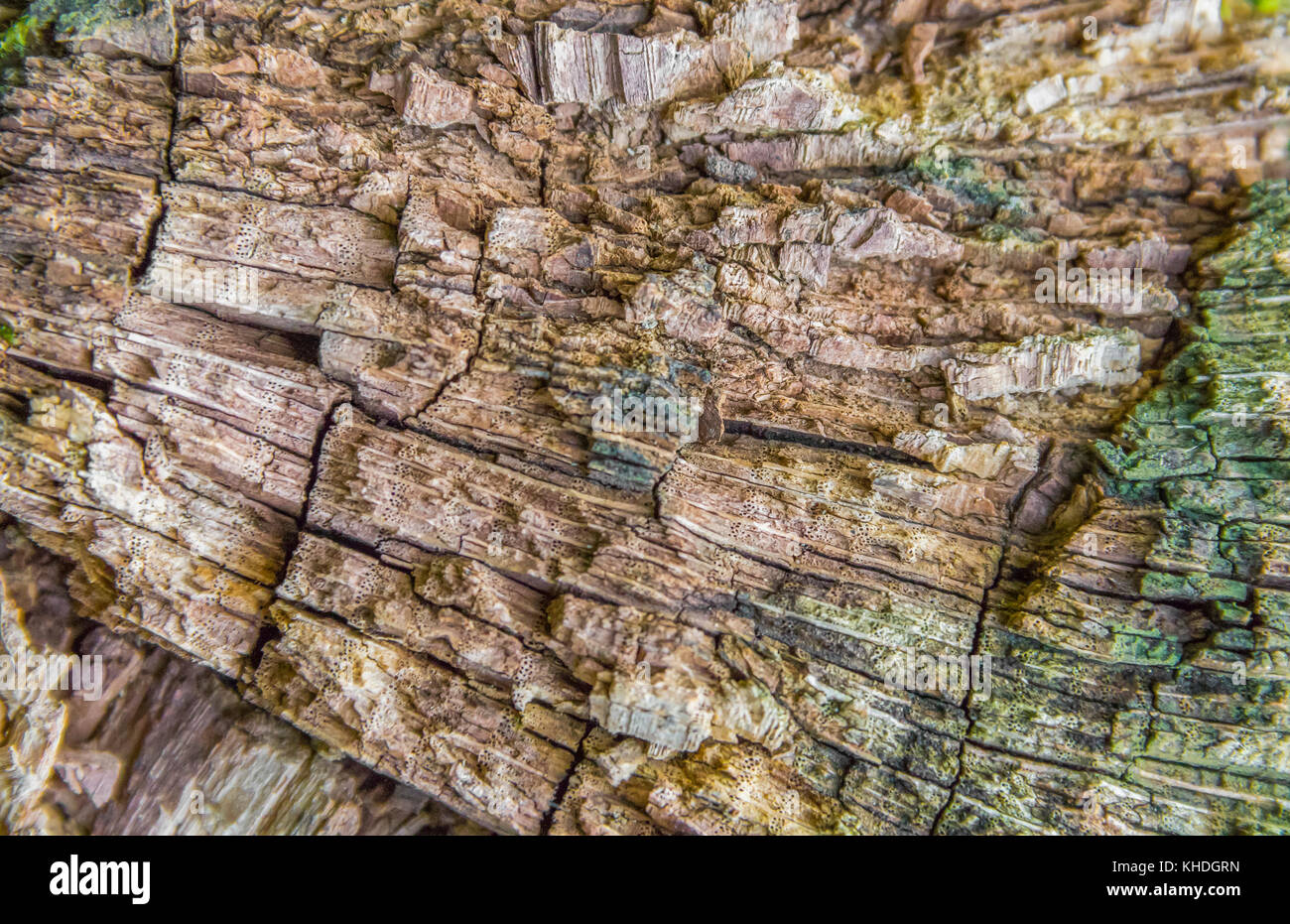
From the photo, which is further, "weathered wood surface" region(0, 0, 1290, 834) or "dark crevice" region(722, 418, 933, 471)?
"dark crevice" region(722, 418, 933, 471)

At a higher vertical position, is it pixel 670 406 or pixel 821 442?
pixel 670 406

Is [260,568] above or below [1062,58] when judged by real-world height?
below

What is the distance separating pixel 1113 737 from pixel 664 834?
3.98m

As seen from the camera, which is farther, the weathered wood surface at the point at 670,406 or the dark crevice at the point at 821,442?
the dark crevice at the point at 821,442

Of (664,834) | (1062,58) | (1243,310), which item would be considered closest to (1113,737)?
(664,834)

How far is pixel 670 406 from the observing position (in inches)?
235

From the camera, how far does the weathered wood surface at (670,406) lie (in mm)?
5449

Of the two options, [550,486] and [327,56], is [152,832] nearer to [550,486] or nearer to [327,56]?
[550,486]

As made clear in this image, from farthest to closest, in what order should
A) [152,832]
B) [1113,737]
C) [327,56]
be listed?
1. [327,56]
2. [152,832]
3. [1113,737]

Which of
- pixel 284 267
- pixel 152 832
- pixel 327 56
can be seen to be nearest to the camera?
pixel 152 832

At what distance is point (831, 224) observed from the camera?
21.3 ft

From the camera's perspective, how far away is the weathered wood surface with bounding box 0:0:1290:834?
545 cm

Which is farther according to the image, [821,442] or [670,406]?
[821,442]

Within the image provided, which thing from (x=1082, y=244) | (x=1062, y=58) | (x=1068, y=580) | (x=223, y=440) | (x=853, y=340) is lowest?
(x=1068, y=580)
